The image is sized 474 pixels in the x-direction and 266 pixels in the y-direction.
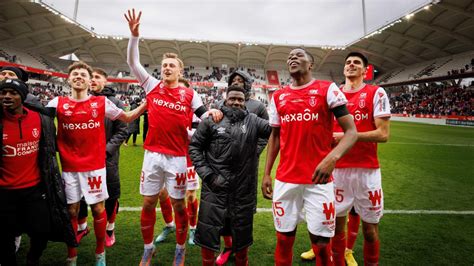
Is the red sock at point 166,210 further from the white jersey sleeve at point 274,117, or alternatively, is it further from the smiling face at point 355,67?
the smiling face at point 355,67

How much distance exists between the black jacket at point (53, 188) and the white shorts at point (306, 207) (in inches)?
83.6

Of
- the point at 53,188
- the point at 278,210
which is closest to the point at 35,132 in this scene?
the point at 53,188

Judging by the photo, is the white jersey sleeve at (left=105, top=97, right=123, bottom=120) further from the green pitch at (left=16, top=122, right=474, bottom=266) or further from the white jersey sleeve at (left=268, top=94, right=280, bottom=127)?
the white jersey sleeve at (left=268, top=94, right=280, bottom=127)

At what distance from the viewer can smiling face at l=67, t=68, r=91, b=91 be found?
3.15 metres

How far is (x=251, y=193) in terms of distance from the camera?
108 inches

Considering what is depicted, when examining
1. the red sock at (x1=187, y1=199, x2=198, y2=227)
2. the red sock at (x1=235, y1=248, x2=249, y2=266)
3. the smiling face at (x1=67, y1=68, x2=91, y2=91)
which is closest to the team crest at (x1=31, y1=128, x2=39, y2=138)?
the smiling face at (x1=67, y1=68, x2=91, y2=91)

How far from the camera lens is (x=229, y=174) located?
2678 millimetres

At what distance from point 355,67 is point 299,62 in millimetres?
978

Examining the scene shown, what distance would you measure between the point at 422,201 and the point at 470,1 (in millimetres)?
25926

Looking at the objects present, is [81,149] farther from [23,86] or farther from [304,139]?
[304,139]

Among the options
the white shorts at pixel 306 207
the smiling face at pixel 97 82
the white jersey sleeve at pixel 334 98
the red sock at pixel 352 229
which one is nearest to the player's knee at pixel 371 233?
the red sock at pixel 352 229

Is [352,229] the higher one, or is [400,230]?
[352,229]

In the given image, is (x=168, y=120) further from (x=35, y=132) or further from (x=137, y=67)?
(x=35, y=132)

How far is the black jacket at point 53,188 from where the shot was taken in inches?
108
